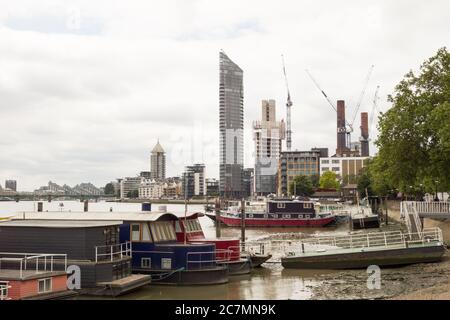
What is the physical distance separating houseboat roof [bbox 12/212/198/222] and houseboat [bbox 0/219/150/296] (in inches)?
105

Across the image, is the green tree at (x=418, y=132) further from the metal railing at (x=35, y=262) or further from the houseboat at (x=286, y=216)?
the houseboat at (x=286, y=216)

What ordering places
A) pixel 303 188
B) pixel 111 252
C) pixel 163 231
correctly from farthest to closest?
1. pixel 303 188
2. pixel 163 231
3. pixel 111 252

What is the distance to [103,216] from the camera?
1417 inches

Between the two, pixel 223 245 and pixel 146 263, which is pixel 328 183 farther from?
pixel 146 263

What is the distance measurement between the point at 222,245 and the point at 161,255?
5878 millimetres

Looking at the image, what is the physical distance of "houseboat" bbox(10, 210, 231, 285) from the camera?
3388cm

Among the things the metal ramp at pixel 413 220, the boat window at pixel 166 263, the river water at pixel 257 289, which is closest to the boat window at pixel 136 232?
the boat window at pixel 166 263

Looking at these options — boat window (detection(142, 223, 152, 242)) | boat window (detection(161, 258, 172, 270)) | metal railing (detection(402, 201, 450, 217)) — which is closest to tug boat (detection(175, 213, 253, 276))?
boat window (detection(161, 258, 172, 270))

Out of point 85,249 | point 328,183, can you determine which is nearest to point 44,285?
point 85,249

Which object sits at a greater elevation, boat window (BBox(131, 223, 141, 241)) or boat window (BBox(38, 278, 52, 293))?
boat window (BBox(131, 223, 141, 241))

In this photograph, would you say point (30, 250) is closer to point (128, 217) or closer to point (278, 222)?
point (128, 217)

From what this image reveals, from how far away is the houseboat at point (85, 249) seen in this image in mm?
29594

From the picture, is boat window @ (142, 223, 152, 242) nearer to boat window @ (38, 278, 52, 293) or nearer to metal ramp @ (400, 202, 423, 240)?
boat window @ (38, 278, 52, 293)
